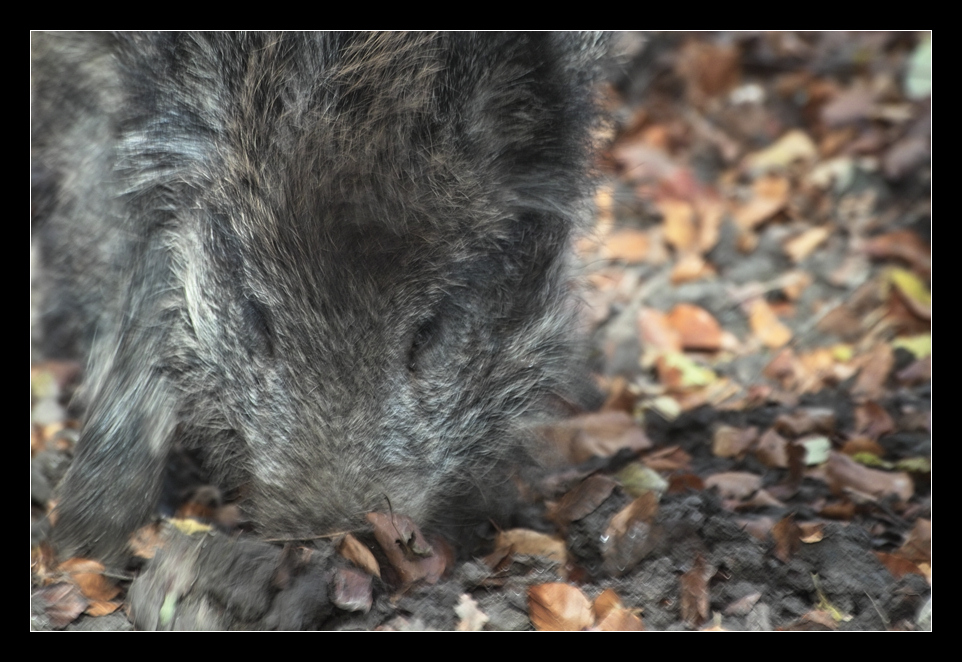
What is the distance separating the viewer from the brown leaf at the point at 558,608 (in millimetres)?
1722

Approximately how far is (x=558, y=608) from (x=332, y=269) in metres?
0.81

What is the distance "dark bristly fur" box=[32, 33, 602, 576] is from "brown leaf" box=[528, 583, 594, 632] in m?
0.27

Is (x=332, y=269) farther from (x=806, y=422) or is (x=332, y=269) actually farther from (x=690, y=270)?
(x=690, y=270)

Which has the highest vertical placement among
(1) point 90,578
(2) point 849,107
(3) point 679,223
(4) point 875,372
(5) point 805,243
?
(2) point 849,107

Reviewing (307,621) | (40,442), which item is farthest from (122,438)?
(307,621)

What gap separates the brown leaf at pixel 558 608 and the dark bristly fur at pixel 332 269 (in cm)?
27

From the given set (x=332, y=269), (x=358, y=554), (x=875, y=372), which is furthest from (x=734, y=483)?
(x=332, y=269)

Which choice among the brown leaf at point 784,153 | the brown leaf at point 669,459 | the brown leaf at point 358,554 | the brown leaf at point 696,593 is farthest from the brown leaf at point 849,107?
the brown leaf at point 358,554

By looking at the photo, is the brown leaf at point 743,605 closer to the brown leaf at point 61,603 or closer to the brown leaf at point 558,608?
the brown leaf at point 558,608

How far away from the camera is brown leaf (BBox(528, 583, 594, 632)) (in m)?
1.72

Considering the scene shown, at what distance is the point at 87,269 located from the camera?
111 inches

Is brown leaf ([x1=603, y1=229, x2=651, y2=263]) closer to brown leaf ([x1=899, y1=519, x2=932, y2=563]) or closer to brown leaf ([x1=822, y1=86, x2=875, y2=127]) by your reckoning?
brown leaf ([x1=822, y1=86, x2=875, y2=127])

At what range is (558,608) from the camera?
68.7 inches

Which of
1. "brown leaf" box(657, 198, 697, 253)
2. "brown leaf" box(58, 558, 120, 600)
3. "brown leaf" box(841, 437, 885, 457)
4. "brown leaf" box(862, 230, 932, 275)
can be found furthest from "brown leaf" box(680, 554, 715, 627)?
"brown leaf" box(657, 198, 697, 253)
